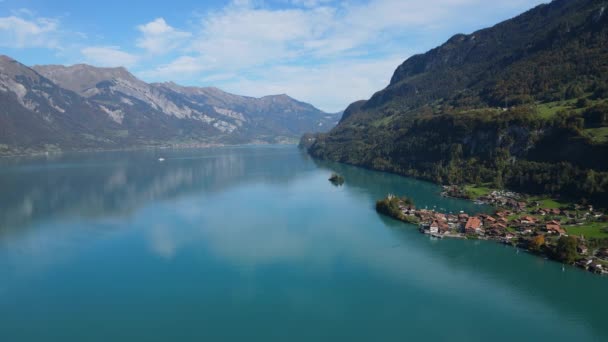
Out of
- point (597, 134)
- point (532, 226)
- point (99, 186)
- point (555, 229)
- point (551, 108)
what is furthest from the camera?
point (99, 186)

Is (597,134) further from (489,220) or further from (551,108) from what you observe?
(489,220)

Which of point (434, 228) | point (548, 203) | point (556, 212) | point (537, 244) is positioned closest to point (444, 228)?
point (434, 228)

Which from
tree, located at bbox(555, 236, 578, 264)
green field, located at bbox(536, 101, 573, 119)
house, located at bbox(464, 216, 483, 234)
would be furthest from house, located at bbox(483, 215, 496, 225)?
green field, located at bbox(536, 101, 573, 119)

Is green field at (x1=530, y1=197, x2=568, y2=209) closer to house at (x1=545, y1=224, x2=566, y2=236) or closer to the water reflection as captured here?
house at (x1=545, y1=224, x2=566, y2=236)

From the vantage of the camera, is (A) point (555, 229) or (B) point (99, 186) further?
(B) point (99, 186)

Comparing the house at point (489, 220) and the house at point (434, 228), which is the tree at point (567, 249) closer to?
the house at point (489, 220)

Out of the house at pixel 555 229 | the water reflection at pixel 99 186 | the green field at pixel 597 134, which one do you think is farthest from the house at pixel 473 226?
the water reflection at pixel 99 186

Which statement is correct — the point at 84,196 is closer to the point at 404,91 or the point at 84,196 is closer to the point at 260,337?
the point at 260,337
